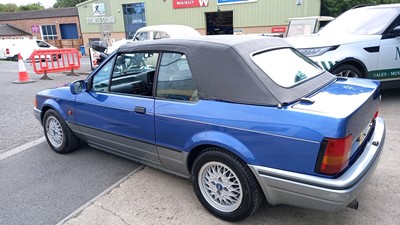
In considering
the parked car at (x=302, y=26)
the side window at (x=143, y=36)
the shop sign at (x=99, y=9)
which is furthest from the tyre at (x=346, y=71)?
the shop sign at (x=99, y=9)

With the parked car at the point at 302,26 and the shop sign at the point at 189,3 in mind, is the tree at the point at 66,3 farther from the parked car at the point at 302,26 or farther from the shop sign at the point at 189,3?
the parked car at the point at 302,26

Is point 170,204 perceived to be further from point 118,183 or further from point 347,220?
point 347,220

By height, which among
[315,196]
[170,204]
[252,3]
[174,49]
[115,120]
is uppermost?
[252,3]

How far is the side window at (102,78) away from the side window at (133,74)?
3.3 inches

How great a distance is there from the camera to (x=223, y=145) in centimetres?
248

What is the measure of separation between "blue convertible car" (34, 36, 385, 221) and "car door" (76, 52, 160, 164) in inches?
0.6

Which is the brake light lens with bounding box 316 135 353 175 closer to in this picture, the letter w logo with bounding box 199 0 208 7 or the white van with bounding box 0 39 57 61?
the letter w logo with bounding box 199 0 208 7

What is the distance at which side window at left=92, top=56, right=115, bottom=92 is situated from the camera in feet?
11.7

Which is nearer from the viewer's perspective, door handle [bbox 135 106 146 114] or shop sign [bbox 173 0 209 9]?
door handle [bbox 135 106 146 114]

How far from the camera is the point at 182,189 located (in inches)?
129

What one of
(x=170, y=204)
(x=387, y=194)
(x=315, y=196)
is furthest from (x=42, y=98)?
(x=387, y=194)

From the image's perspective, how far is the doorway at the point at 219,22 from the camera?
2564cm

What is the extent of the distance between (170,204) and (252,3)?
75.6 ft

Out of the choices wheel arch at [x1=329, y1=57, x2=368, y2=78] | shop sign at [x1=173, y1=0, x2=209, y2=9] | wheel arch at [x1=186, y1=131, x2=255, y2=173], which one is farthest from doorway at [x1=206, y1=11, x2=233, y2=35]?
wheel arch at [x1=186, y1=131, x2=255, y2=173]
